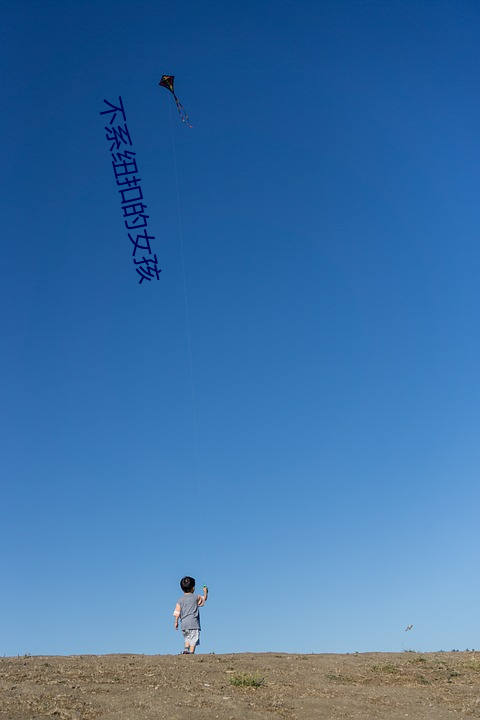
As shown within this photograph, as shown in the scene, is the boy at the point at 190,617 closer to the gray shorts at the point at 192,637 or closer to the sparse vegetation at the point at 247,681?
the gray shorts at the point at 192,637

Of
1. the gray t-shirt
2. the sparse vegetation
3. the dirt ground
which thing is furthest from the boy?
the sparse vegetation

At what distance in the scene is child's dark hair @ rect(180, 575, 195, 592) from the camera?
18.2m

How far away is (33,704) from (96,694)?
1213mm

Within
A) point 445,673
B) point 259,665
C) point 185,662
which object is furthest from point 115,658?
point 445,673

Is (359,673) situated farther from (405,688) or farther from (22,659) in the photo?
(22,659)

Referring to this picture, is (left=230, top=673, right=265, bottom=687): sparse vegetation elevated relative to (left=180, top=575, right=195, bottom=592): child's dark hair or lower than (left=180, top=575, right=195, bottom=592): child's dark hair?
lower

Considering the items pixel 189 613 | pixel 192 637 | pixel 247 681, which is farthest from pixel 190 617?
pixel 247 681

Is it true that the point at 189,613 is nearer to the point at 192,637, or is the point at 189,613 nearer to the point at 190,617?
the point at 190,617

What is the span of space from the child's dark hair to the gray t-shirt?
24cm

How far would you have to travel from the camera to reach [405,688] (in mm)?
13625

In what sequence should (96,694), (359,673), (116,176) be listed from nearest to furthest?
(96,694), (359,673), (116,176)

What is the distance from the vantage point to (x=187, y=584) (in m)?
18.2

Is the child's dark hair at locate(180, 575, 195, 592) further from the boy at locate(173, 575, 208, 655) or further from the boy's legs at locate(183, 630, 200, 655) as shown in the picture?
the boy's legs at locate(183, 630, 200, 655)

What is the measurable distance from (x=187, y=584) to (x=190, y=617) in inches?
36.1
